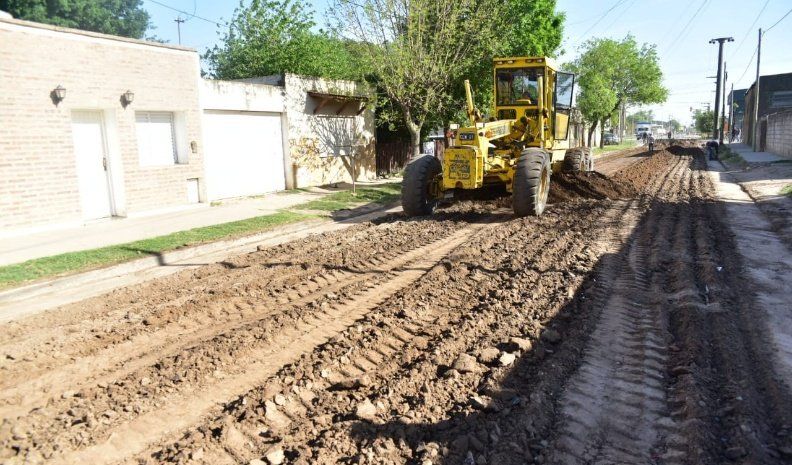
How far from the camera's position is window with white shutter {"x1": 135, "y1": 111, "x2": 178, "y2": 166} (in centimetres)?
1329

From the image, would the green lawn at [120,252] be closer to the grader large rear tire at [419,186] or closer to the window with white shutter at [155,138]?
the grader large rear tire at [419,186]

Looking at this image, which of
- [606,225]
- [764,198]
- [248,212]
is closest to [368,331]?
[606,225]

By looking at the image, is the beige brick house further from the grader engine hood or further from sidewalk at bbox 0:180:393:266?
the grader engine hood

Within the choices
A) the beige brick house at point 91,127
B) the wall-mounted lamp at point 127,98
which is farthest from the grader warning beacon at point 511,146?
the wall-mounted lamp at point 127,98

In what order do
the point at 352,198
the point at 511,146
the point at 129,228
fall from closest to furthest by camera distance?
1. the point at 129,228
2. the point at 511,146
3. the point at 352,198

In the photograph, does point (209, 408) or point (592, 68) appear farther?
point (592, 68)

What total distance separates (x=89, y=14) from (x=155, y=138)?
101 ft

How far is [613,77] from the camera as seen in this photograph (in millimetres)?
51219

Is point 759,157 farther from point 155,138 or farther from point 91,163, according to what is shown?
point 91,163

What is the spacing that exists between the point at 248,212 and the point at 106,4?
34.0m

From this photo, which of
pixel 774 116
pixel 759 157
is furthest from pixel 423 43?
pixel 774 116

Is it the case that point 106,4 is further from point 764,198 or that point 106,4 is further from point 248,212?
point 764,198

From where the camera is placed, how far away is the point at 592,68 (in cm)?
4862

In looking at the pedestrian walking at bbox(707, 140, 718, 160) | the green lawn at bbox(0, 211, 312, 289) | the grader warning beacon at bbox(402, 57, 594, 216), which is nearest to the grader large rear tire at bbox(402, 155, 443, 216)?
the grader warning beacon at bbox(402, 57, 594, 216)
